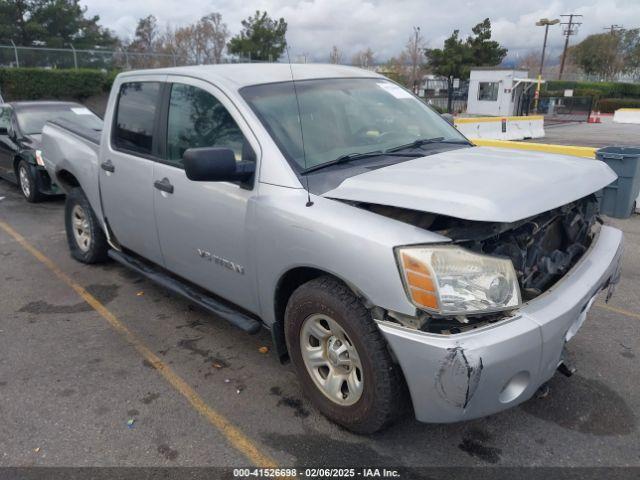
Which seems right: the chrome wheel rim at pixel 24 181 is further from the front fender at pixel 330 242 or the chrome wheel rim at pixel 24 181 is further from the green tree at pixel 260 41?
the green tree at pixel 260 41

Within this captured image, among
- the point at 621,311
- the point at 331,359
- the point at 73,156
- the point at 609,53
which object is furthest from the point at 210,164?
the point at 609,53

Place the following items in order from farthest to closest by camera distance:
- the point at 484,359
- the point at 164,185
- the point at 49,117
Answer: the point at 49,117 < the point at 164,185 < the point at 484,359

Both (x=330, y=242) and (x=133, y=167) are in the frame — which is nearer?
(x=330, y=242)

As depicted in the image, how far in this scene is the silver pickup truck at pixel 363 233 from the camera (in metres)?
2.31

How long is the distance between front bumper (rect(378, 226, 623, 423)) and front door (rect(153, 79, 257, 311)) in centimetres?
117

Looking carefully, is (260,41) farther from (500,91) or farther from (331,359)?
(331,359)

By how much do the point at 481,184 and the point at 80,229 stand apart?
451 centimetres

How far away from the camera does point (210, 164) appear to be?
2.81 m

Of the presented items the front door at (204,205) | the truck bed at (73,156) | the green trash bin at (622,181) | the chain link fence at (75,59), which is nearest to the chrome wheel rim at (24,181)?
the truck bed at (73,156)

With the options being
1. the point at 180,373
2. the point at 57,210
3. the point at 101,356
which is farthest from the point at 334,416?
the point at 57,210

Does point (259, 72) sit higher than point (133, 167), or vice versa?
point (259, 72)

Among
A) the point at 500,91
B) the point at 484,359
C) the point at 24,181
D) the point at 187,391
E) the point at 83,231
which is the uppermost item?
the point at 500,91

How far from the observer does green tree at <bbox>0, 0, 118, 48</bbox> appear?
A: 111ft

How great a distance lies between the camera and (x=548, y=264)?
2791mm
